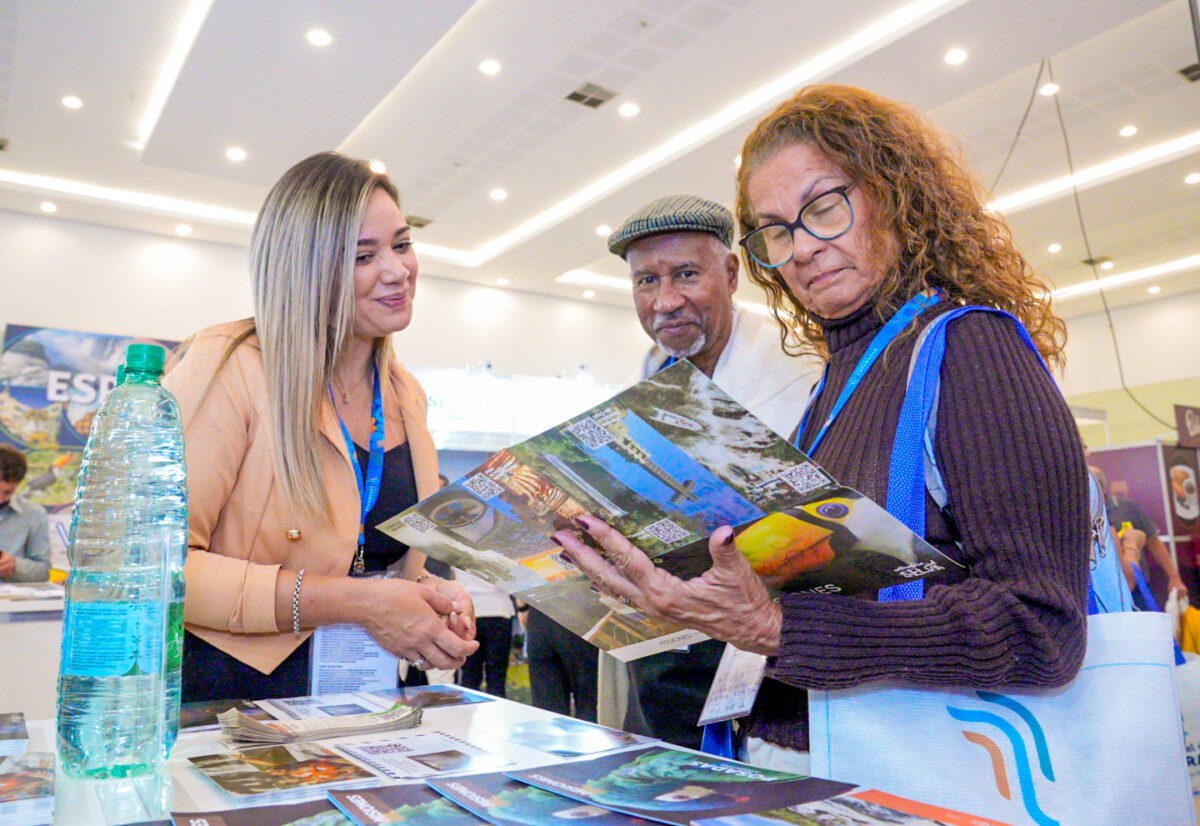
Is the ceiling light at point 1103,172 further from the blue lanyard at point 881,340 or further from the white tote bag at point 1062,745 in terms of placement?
the white tote bag at point 1062,745

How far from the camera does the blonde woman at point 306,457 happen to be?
1181mm

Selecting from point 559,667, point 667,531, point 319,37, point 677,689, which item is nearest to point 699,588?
point 667,531

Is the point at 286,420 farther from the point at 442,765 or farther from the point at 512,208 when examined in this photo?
the point at 512,208

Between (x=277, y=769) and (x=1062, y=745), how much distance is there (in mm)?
669

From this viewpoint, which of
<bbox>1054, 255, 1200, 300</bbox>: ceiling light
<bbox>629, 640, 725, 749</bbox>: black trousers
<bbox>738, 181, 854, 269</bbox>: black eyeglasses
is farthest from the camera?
<bbox>1054, 255, 1200, 300</bbox>: ceiling light

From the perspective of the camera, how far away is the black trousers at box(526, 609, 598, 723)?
2.73 m

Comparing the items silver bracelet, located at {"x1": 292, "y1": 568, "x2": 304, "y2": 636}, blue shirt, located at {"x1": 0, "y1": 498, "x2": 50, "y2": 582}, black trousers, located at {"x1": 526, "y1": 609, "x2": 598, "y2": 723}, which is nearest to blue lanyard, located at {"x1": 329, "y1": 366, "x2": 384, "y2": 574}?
silver bracelet, located at {"x1": 292, "y1": 568, "x2": 304, "y2": 636}

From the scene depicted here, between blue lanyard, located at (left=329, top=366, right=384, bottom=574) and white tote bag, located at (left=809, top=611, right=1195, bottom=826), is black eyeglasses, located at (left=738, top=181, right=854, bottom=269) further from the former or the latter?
blue lanyard, located at (left=329, top=366, right=384, bottom=574)

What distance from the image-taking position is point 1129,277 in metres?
8.88

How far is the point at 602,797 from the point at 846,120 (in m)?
0.86

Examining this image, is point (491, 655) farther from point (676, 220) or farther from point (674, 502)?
point (674, 502)

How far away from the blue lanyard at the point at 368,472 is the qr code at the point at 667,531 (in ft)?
2.06

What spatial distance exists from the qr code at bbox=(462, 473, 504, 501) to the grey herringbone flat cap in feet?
4.07

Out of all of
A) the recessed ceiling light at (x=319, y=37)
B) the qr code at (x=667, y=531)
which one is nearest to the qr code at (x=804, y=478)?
the qr code at (x=667, y=531)
